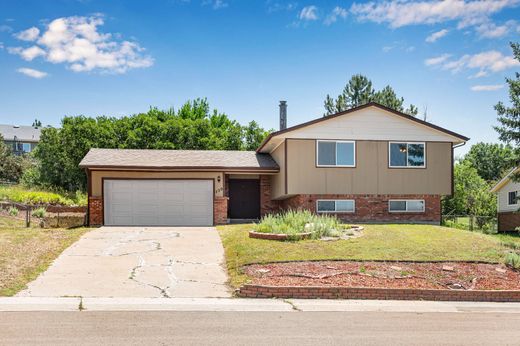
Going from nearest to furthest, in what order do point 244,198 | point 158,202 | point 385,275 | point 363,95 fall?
1. point 385,275
2. point 158,202
3. point 244,198
4. point 363,95

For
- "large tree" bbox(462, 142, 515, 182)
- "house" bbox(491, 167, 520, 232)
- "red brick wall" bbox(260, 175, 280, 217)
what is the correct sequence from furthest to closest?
"large tree" bbox(462, 142, 515, 182), "house" bbox(491, 167, 520, 232), "red brick wall" bbox(260, 175, 280, 217)

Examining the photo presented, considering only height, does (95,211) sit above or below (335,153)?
below

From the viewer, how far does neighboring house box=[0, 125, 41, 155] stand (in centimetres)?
7969

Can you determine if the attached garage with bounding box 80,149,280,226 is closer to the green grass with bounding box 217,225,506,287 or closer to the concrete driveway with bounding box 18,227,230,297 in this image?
the concrete driveway with bounding box 18,227,230,297

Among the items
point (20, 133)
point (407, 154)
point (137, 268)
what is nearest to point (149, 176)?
point (137, 268)

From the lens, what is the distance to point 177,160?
953 inches

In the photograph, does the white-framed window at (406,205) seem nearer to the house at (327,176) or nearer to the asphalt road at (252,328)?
the house at (327,176)

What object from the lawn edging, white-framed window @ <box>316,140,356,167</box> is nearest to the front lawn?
the lawn edging

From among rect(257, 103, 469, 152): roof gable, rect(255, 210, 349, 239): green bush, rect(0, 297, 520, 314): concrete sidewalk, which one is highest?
rect(257, 103, 469, 152): roof gable

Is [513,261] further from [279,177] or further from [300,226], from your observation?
[279,177]

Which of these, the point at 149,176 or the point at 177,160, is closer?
the point at 149,176

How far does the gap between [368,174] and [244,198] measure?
641cm

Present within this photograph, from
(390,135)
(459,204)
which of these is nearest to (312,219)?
(390,135)

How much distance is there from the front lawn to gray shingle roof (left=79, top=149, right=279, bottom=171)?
374 cm
